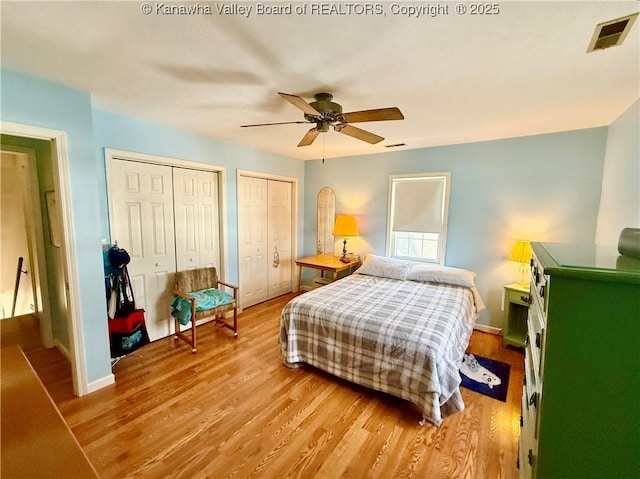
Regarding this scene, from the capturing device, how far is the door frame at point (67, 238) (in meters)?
1.90

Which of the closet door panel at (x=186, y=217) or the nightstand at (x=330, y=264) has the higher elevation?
the closet door panel at (x=186, y=217)

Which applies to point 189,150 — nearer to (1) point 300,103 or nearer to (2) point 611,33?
(1) point 300,103

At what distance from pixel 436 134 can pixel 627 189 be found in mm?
1678

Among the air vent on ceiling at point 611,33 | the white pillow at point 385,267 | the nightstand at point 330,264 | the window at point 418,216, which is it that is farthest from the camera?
the nightstand at point 330,264

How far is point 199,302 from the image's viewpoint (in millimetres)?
2996

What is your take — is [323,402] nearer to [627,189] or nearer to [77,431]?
[77,431]

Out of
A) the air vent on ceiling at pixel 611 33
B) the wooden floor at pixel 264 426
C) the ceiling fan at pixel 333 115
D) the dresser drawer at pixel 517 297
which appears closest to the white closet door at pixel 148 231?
the wooden floor at pixel 264 426

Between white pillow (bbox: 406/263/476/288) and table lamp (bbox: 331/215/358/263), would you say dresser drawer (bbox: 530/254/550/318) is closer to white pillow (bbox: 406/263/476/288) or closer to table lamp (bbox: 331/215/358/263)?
white pillow (bbox: 406/263/476/288)

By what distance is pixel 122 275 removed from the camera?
2.60 meters

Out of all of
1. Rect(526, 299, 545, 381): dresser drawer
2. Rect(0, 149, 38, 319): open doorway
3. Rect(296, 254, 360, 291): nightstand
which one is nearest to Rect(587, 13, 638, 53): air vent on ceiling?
Rect(526, 299, 545, 381): dresser drawer

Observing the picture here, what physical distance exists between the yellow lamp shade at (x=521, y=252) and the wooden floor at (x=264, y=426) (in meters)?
1.08

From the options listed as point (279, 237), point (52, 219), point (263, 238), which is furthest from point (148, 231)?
point (279, 237)

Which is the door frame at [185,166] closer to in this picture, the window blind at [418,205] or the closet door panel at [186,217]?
the closet door panel at [186,217]

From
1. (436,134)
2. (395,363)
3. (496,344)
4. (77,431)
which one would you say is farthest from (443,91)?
(77,431)
